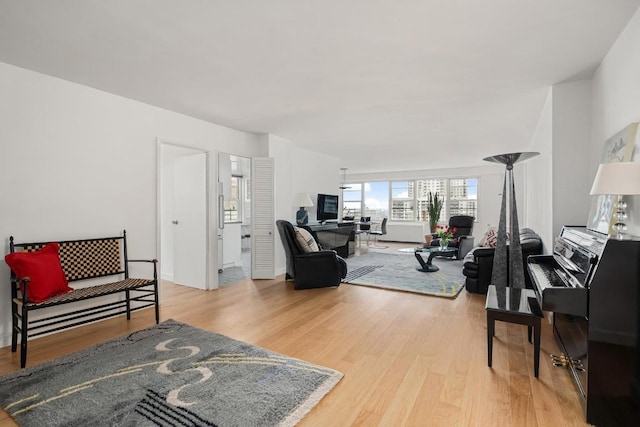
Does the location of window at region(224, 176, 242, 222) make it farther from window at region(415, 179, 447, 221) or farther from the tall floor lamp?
window at region(415, 179, 447, 221)

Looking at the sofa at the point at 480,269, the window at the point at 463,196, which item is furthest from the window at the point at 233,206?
the window at the point at 463,196

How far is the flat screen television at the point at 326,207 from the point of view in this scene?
699 cm

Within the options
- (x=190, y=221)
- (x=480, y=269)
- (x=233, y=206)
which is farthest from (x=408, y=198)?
(x=190, y=221)

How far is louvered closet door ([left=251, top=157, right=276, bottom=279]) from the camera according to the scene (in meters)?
5.30

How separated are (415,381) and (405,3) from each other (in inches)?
96.7

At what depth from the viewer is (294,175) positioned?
21.0 ft

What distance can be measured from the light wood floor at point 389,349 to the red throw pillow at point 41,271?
1.68ft

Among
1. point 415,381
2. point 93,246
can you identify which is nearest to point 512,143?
point 415,381

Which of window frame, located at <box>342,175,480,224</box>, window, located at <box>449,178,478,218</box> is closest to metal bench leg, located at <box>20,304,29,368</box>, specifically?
window frame, located at <box>342,175,480,224</box>

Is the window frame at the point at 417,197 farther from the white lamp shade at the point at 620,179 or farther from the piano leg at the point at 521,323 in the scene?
the white lamp shade at the point at 620,179

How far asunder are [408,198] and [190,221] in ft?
25.0

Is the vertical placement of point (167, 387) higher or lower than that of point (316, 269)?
lower

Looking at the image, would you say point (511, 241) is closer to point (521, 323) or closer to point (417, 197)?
point (521, 323)

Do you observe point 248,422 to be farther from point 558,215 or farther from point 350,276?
point 350,276
